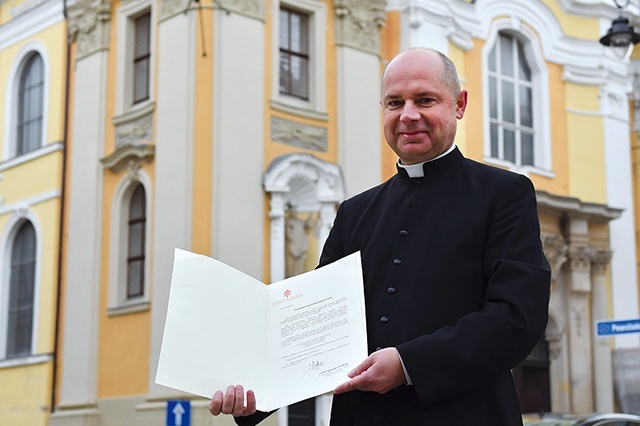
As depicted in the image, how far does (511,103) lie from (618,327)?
10.2 metres

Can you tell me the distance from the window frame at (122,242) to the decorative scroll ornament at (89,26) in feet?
8.94

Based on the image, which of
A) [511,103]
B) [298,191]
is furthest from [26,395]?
[511,103]

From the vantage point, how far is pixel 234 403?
125 inches

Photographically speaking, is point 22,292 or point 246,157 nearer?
point 246,157

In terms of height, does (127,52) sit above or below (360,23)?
below

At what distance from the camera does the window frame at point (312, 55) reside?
18672mm

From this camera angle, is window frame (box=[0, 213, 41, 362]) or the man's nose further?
window frame (box=[0, 213, 41, 362])

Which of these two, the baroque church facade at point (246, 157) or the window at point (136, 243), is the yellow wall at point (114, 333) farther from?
the window at point (136, 243)

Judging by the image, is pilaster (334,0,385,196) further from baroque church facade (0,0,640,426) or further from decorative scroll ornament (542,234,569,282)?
decorative scroll ornament (542,234,569,282)

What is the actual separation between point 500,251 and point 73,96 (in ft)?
59.9

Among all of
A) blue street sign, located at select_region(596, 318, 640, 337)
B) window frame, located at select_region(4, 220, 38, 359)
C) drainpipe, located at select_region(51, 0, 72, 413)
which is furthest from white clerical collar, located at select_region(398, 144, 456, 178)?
window frame, located at select_region(4, 220, 38, 359)

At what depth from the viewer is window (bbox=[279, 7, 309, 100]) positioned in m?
19.0

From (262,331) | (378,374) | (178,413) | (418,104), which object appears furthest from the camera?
(178,413)

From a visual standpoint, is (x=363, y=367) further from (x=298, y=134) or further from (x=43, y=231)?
(x=43, y=231)
